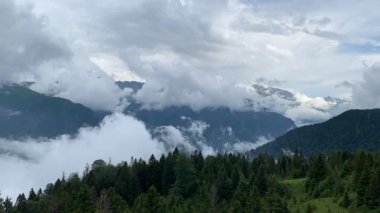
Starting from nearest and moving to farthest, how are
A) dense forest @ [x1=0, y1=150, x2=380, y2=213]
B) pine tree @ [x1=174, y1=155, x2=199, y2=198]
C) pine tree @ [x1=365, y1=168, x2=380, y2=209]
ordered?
pine tree @ [x1=365, y1=168, x2=380, y2=209] < dense forest @ [x1=0, y1=150, x2=380, y2=213] < pine tree @ [x1=174, y1=155, x2=199, y2=198]

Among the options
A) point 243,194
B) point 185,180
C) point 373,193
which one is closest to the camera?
point 373,193

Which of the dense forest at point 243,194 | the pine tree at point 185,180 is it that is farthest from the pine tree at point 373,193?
the pine tree at point 185,180

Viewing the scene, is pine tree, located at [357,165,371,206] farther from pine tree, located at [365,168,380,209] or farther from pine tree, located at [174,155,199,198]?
pine tree, located at [174,155,199,198]

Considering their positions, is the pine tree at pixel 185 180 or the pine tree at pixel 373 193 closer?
the pine tree at pixel 373 193

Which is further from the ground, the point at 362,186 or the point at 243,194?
the point at 243,194

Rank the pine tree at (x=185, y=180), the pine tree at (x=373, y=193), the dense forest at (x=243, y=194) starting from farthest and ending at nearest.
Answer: the pine tree at (x=185, y=180)
the dense forest at (x=243, y=194)
the pine tree at (x=373, y=193)

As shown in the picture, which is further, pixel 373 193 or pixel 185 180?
pixel 185 180

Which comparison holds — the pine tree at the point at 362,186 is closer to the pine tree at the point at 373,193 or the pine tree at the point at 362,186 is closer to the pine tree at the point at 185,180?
the pine tree at the point at 373,193

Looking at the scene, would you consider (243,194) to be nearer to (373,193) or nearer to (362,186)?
(362,186)

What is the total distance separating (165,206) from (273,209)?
37535 millimetres

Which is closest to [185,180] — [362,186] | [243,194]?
[243,194]

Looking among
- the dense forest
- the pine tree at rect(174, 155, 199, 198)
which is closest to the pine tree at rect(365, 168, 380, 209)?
the dense forest

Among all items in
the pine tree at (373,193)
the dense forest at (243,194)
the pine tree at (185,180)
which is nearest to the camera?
the pine tree at (373,193)

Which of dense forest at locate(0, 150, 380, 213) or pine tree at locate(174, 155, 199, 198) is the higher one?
pine tree at locate(174, 155, 199, 198)
